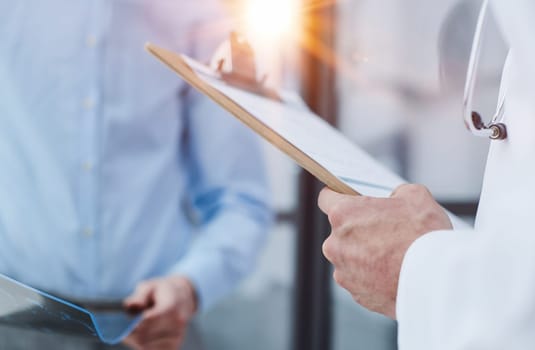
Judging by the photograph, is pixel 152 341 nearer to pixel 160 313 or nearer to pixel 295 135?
pixel 160 313

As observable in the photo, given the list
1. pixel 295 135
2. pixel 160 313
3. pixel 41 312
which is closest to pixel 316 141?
pixel 295 135

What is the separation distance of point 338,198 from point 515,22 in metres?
0.21

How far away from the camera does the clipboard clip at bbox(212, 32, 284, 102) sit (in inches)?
30.7

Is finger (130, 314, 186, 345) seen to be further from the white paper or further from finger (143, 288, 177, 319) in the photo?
the white paper

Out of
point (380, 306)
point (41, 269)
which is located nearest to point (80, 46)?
point (41, 269)

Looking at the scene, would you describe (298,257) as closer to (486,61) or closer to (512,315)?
(486,61)

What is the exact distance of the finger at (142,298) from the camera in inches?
43.4

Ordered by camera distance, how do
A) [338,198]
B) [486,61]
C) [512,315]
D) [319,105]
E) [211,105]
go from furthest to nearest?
1. [319,105]
2. [486,61]
3. [211,105]
4. [338,198]
5. [512,315]

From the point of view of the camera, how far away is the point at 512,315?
1.66 ft

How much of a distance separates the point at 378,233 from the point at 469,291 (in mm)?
103

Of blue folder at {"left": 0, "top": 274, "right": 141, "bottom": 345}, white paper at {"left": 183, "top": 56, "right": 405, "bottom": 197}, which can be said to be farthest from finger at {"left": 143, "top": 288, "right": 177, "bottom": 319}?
white paper at {"left": 183, "top": 56, "right": 405, "bottom": 197}

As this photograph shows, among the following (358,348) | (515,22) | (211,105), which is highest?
(515,22)

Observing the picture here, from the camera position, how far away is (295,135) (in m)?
0.65

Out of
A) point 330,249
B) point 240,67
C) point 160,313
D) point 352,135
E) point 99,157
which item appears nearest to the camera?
point 330,249
